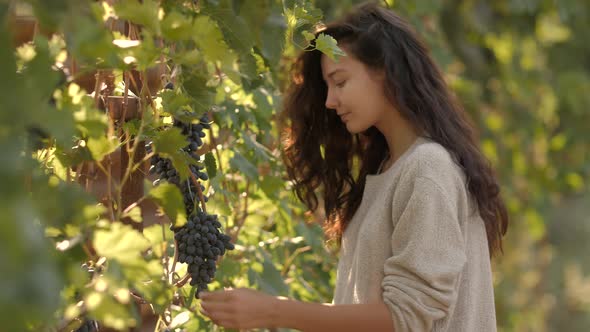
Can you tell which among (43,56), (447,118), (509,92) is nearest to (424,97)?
(447,118)

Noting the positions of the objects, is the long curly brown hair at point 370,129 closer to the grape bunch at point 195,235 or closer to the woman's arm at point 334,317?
the woman's arm at point 334,317

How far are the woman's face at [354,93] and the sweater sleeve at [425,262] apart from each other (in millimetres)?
215

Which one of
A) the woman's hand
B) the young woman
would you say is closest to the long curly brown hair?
the young woman

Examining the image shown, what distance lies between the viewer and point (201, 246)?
55.4 inches

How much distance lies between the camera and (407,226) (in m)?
1.68

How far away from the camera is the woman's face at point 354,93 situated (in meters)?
1.83

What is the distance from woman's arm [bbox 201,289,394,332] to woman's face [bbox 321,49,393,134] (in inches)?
14.3

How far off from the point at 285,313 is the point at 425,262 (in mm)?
253

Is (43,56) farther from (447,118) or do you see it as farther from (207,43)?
(447,118)

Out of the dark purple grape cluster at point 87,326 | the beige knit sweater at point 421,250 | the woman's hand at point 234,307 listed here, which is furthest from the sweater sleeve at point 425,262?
the dark purple grape cluster at point 87,326

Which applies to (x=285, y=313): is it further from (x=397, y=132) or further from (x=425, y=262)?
(x=397, y=132)

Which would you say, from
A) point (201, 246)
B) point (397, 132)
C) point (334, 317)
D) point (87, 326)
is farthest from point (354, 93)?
point (87, 326)

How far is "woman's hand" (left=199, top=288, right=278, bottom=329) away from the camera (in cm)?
144

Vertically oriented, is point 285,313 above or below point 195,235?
below
